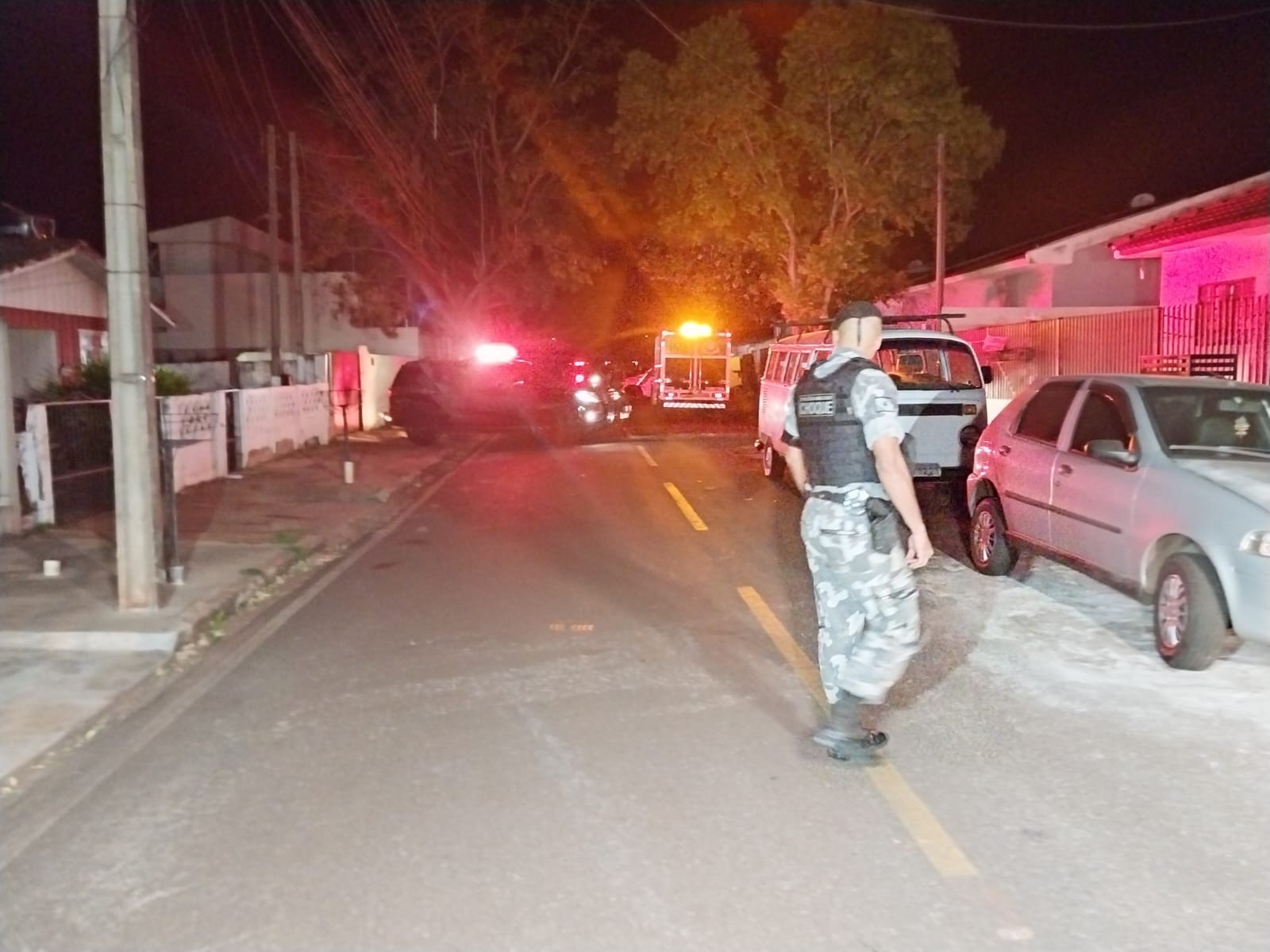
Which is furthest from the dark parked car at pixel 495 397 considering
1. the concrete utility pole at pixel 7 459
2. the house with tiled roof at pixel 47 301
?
the concrete utility pole at pixel 7 459

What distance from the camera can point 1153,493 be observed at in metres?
7.72

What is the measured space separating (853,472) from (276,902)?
2877 millimetres

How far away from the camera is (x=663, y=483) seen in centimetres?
1766

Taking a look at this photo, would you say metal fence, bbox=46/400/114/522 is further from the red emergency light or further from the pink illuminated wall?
the pink illuminated wall

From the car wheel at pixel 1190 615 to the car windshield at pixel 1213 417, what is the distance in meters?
1.06

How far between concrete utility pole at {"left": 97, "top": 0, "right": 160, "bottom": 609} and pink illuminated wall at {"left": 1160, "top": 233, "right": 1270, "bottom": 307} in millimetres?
14814

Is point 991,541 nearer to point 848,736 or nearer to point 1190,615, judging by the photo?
point 1190,615

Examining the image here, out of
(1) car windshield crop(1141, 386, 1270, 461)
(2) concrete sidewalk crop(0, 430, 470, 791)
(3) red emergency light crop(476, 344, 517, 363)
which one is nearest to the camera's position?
(2) concrete sidewalk crop(0, 430, 470, 791)

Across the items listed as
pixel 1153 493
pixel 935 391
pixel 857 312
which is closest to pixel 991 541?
pixel 1153 493

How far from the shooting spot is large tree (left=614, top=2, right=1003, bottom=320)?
98.7ft

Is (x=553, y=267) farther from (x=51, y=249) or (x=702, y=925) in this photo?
(x=702, y=925)

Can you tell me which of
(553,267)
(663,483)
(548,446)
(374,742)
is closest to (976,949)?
(374,742)

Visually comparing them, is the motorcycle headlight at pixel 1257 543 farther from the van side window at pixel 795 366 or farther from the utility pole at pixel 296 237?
the utility pole at pixel 296 237

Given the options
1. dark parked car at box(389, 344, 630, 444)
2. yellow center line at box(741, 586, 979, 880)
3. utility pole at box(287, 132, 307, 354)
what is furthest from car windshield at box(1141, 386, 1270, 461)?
utility pole at box(287, 132, 307, 354)
